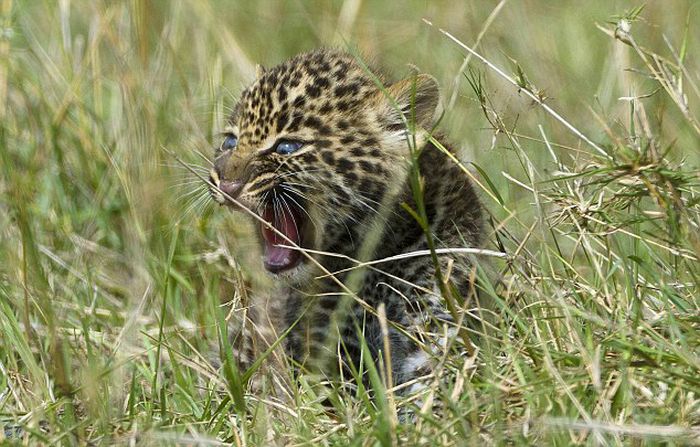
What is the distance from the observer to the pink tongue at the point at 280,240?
6203 millimetres

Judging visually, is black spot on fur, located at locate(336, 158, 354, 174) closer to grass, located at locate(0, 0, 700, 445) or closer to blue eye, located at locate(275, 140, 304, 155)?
blue eye, located at locate(275, 140, 304, 155)

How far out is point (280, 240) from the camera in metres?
6.29

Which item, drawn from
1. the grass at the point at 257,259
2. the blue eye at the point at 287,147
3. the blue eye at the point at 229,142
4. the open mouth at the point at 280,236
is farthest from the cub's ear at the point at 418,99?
the blue eye at the point at 229,142

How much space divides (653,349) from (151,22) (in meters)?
4.83

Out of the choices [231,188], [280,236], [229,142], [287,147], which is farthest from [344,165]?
[229,142]

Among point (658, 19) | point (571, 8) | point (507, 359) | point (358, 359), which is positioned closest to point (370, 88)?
point (358, 359)

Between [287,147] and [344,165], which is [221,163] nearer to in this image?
[287,147]

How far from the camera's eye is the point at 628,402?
4594mm

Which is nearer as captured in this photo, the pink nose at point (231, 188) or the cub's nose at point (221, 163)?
the pink nose at point (231, 188)

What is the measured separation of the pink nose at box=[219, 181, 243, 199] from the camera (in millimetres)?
6031

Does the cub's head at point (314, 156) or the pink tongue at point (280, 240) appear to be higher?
the cub's head at point (314, 156)

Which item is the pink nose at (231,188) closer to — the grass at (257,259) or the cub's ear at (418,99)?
the grass at (257,259)

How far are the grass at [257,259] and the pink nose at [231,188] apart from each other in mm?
317

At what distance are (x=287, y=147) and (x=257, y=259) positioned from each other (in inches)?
26.4
